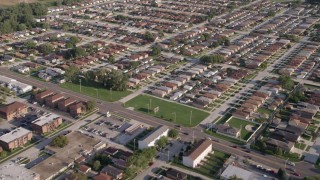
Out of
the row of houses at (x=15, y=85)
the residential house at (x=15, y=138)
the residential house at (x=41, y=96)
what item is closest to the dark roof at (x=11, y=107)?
the residential house at (x=41, y=96)

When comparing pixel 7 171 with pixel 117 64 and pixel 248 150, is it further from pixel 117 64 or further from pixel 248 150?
pixel 117 64

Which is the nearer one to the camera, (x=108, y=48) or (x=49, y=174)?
(x=49, y=174)

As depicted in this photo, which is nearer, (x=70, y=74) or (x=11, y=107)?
(x=11, y=107)

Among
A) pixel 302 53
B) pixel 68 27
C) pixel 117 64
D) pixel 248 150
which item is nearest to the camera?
pixel 248 150

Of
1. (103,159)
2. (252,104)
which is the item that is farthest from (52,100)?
(252,104)

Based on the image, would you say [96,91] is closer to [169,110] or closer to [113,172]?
[169,110]

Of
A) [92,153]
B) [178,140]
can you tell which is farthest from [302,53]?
[92,153]

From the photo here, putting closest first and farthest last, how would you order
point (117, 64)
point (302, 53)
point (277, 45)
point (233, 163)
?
point (233, 163), point (117, 64), point (302, 53), point (277, 45)
